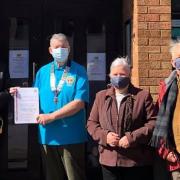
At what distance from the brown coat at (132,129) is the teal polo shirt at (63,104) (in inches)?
15.4

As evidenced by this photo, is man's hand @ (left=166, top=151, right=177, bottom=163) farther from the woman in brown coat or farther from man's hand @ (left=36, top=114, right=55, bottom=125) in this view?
man's hand @ (left=36, top=114, right=55, bottom=125)

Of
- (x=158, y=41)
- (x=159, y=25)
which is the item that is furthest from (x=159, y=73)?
(x=159, y=25)

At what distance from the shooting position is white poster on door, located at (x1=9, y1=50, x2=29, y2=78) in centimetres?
593

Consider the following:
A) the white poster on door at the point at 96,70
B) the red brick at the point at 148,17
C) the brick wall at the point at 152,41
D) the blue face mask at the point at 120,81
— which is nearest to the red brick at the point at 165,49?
the brick wall at the point at 152,41

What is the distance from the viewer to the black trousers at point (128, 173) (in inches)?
171

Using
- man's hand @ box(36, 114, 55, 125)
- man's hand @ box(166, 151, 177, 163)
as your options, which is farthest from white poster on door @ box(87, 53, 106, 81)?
man's hand @ box(166, 151, 177, 163)

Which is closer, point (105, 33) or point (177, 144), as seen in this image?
point (177, 144)

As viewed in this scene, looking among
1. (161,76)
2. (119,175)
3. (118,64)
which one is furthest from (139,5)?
(119,175)

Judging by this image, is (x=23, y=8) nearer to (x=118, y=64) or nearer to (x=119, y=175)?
(x=118, y=64)

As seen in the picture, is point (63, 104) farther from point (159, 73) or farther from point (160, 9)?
point (160, 9)

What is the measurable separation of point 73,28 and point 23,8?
Answer: 25.8 inches

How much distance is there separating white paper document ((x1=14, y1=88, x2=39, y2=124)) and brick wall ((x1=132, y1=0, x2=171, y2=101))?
48.1 inches

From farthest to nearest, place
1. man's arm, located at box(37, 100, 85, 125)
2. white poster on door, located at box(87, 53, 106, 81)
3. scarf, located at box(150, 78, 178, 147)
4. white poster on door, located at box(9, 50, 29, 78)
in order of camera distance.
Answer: white poster on door, located at box(87, 53, 106, 81) → white poster on door, located at box(9, 50, 29, 78) → man's arm, located at box(37, 100, 85, 125) → scarf, located at box(150, 78, 178, 147)

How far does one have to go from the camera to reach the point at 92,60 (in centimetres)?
605
